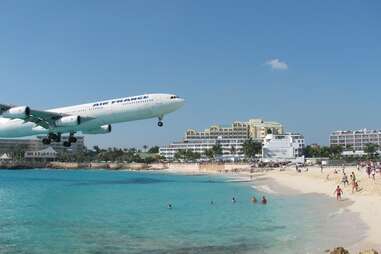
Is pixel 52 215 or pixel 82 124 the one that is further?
pixel 82 124

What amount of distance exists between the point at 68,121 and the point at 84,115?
204cm

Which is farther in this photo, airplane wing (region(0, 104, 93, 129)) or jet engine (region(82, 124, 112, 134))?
jet engine (region(82, 124, 112, 134))

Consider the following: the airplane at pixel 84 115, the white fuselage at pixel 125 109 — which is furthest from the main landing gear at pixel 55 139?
the white fuselage at pixel 125 109

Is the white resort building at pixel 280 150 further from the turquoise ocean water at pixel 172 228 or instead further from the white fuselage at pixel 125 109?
the turquoise ocean water at pixel 172 228

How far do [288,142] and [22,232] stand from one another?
16758cm

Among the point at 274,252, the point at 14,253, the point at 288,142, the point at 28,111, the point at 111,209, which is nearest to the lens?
the point at 274,252

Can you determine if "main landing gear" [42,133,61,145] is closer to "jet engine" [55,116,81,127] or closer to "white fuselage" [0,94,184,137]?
"white fuselage" [0,94,184,137]

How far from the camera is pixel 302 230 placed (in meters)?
29.3

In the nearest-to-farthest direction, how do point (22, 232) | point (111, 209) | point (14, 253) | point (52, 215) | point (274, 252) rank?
point (274, 252) → point (14, 253) → point (22, 232) → point (52, 215) → point (111, 209)

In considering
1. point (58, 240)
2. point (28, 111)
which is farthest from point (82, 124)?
point (58, 240)

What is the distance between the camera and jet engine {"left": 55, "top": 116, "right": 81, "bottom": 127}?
58000 mm

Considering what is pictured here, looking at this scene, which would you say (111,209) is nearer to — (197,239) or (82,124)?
(82,124)

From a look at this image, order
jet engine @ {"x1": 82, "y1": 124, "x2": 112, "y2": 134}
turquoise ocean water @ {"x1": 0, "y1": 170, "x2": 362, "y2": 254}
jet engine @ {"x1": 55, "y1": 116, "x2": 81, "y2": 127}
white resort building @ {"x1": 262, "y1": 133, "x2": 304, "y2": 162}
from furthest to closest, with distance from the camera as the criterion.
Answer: white resort building @ {"x1": 262, "y1": 133, "x2": 304, "y2": 162} < jet engine @ {"x1": 82, "y1": 124, "x2": 112, "y2": 134} < jet engine @ {"x1": 55, "y1": 116, "x2": 81, "y2": 127} < turquoise ocean water @ {"x1": 0, "y1": 170, "x2": 362, "y2": 254}

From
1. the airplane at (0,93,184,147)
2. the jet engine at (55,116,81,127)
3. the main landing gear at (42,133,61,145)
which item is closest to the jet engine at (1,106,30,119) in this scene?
the airplane at (0,93,184,147)
